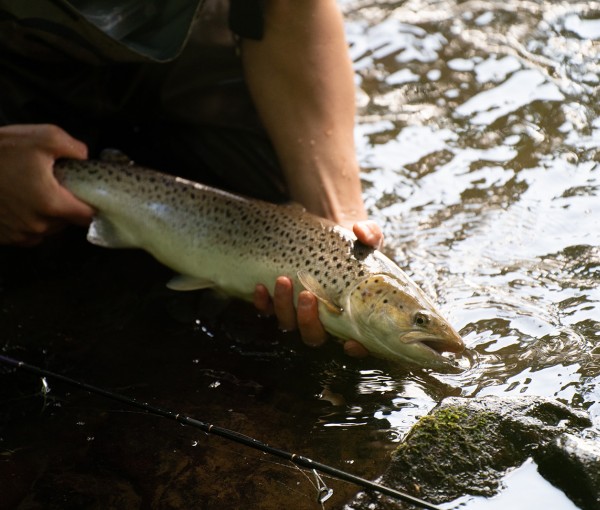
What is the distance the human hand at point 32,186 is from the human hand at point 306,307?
717 millimetres

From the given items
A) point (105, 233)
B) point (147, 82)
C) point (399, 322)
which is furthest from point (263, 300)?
point (147, 82)

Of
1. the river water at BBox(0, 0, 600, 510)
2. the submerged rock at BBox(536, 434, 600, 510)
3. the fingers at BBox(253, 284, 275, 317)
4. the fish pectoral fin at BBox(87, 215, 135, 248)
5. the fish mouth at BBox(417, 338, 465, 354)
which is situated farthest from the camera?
the fish pectoral fin at BBox(87, 215, 135, 248)

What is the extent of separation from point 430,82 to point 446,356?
2240mm

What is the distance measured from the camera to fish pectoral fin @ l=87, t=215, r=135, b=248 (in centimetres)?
288

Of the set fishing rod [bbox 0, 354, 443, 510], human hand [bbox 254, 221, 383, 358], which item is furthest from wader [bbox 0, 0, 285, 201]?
fishing rod [bbox 0, 354, 443, 510]

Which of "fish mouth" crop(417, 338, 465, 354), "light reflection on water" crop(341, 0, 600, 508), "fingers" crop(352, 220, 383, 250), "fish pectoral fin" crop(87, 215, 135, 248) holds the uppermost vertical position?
"fingers" crop(352, 220, 383, 250)

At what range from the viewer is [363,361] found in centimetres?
256

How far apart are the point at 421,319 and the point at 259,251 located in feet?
1.96

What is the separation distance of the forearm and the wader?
10cm

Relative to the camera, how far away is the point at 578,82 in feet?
13.5

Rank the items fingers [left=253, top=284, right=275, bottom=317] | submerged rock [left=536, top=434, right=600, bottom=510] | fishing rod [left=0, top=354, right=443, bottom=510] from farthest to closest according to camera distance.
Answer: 1. fingers [left=253, top=284, right=275, bottom=317]
2. submerged rock [left=536, top=434, right=600, bottom=510]
3. fishing rod [left=0, top=354, right=443, bottom=510]

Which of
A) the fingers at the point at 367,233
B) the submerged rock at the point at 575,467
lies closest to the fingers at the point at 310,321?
the fingers at the point at 367,233

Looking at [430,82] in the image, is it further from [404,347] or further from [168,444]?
[168,444]

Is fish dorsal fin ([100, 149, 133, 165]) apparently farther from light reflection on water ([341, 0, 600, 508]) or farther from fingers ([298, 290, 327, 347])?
light reflection on water ([341, 0, 600, 508])
